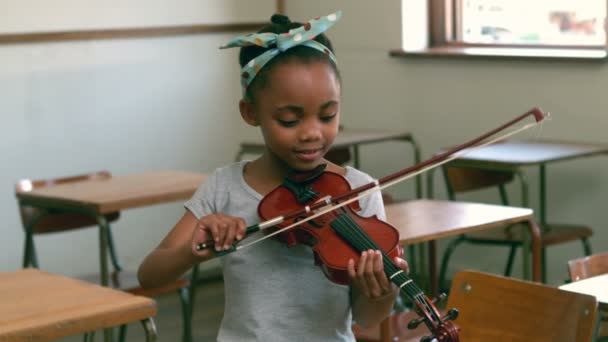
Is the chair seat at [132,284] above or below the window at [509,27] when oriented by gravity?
below

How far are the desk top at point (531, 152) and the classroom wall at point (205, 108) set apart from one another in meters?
0.25

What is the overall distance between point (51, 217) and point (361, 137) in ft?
4.96

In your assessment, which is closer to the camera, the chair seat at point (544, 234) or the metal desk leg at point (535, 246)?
the metal desk leg at point (535, 246)

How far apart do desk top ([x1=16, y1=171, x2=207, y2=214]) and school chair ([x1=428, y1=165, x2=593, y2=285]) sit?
1053 mm

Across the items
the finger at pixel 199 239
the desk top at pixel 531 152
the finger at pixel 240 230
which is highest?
the finger at pixel 240 230

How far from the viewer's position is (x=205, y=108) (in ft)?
18.4

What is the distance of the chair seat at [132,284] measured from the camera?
3709mm

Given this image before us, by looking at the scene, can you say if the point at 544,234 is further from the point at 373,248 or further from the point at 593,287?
the point at 373,248

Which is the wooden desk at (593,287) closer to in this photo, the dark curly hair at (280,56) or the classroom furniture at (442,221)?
the classroom furniture at (442,221)

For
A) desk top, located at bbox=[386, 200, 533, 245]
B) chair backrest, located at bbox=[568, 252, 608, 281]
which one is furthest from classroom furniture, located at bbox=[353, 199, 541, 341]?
chair backrest, located at bbox=[568, 252, 608, 281]

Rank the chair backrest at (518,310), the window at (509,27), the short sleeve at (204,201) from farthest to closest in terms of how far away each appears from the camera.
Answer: the window at (509,27), the chair backrest at (518,310), the short sleeve at (204,201)

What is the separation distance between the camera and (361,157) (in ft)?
18.6

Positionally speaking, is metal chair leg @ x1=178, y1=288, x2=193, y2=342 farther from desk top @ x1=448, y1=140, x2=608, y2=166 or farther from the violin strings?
the violin strings

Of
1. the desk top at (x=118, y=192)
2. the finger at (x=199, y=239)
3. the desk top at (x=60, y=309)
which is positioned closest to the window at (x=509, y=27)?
the desk top at (x=118, y=192)
